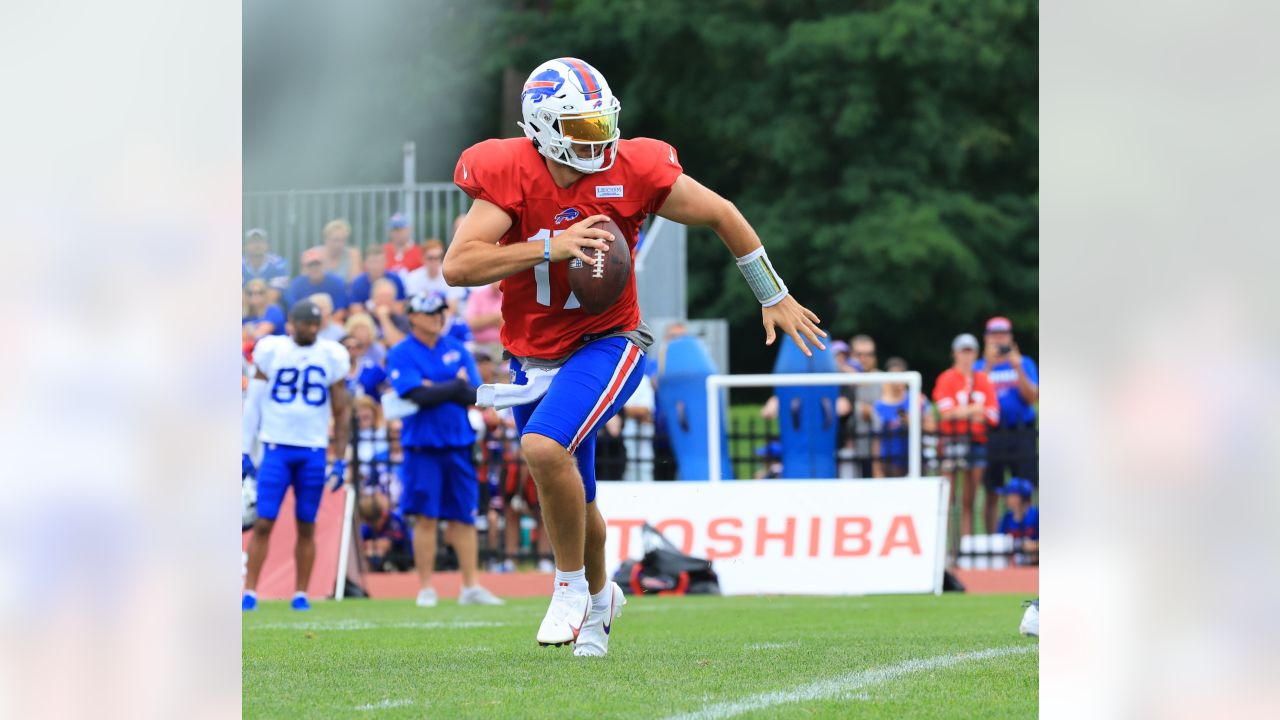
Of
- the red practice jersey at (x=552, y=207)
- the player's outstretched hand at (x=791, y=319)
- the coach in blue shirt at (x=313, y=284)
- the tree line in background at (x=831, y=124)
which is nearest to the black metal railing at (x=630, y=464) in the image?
the coach in blue shirt at (x=313, y=284)

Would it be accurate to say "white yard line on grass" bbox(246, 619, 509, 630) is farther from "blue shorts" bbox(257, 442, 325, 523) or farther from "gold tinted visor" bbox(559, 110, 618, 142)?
"gold tinted visor" bbox(559, 110, 618, 142)

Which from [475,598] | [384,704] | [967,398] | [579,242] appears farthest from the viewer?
[967,398]

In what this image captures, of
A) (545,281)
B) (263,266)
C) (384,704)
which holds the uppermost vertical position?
(263,266)

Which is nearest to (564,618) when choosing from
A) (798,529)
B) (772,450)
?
(798,529)

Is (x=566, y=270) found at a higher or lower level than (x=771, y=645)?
higher

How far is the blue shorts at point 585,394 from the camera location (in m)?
5.97

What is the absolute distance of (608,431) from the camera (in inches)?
573

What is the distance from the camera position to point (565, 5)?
32188mm

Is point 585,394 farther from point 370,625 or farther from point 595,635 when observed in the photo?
point 370,625

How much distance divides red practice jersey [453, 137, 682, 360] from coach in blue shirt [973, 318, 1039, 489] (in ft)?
27.8

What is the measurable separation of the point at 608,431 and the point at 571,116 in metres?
8.76

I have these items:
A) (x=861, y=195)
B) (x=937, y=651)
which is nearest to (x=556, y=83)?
(x=937, y=651)
